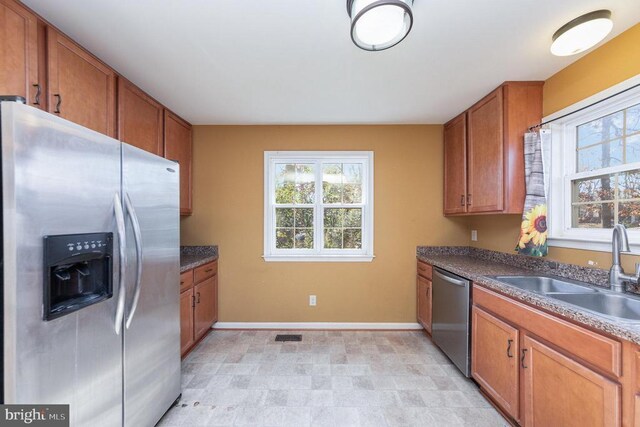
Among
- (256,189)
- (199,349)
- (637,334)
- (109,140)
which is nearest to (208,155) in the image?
(256,189)

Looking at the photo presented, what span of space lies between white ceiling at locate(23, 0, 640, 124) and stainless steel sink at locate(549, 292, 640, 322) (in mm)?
1613

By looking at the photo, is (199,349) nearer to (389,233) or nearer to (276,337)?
(276,337)

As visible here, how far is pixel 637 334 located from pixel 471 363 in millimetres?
1311

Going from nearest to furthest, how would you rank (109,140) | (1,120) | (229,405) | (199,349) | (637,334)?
(1,120)
(637,334)
(109,140)
(229,405)
(199,349)

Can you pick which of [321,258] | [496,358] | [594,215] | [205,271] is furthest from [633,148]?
[205,271]

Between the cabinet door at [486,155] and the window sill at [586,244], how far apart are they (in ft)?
1.50

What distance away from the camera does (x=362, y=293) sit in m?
3.19

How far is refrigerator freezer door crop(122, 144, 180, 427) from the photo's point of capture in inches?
55.7

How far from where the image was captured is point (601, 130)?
1.86 meters

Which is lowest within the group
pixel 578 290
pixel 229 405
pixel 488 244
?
pixel 229 405

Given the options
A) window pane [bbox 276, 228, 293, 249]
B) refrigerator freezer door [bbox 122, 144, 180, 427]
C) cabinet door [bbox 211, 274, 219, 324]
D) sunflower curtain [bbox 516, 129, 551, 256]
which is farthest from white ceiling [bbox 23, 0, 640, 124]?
cabinet door [bbox 211, 274, 219, 324]

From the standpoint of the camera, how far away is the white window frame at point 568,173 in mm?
1760

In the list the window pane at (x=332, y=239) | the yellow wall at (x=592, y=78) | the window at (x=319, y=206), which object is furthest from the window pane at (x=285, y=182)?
the yellow wall at (x=592, y=78)

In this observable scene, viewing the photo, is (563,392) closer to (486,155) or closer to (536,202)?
(536,202)
